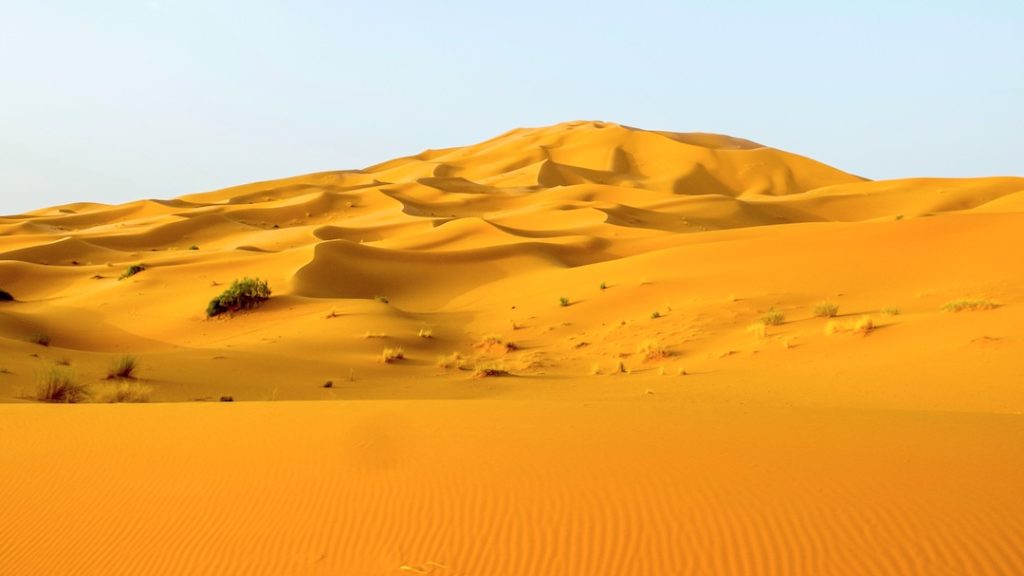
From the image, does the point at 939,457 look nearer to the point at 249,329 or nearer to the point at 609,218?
the point at 249,329

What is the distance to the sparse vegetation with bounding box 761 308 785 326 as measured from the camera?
53.4 feet

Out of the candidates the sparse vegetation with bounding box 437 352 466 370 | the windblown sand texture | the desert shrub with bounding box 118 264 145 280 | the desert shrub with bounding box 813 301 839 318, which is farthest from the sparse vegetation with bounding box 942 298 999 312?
the desert shrub with bounding box 118 264 145 280

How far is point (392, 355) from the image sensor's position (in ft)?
54.3

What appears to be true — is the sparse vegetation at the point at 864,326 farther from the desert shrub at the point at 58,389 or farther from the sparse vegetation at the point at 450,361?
the desert shrub at the point at 58,389

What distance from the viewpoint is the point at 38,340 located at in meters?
18.7

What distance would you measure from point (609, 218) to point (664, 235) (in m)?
7.79

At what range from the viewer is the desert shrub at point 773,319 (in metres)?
16.3

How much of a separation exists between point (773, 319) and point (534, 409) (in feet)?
30.9

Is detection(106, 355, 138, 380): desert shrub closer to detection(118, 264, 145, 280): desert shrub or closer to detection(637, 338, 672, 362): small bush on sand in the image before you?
detection(637, 338, 672, 362): small bush on sand

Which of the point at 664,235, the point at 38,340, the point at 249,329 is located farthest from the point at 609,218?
the point at 38,340

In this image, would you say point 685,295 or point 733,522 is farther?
point 685,295

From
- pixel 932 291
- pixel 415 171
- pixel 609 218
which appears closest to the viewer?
pixel 932 291

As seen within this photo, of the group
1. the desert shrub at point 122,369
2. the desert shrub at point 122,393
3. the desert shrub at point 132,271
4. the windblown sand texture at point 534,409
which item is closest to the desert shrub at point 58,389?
the desert shrub at point 122,393

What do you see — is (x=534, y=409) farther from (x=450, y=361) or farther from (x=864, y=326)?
(x=864, y=326)
